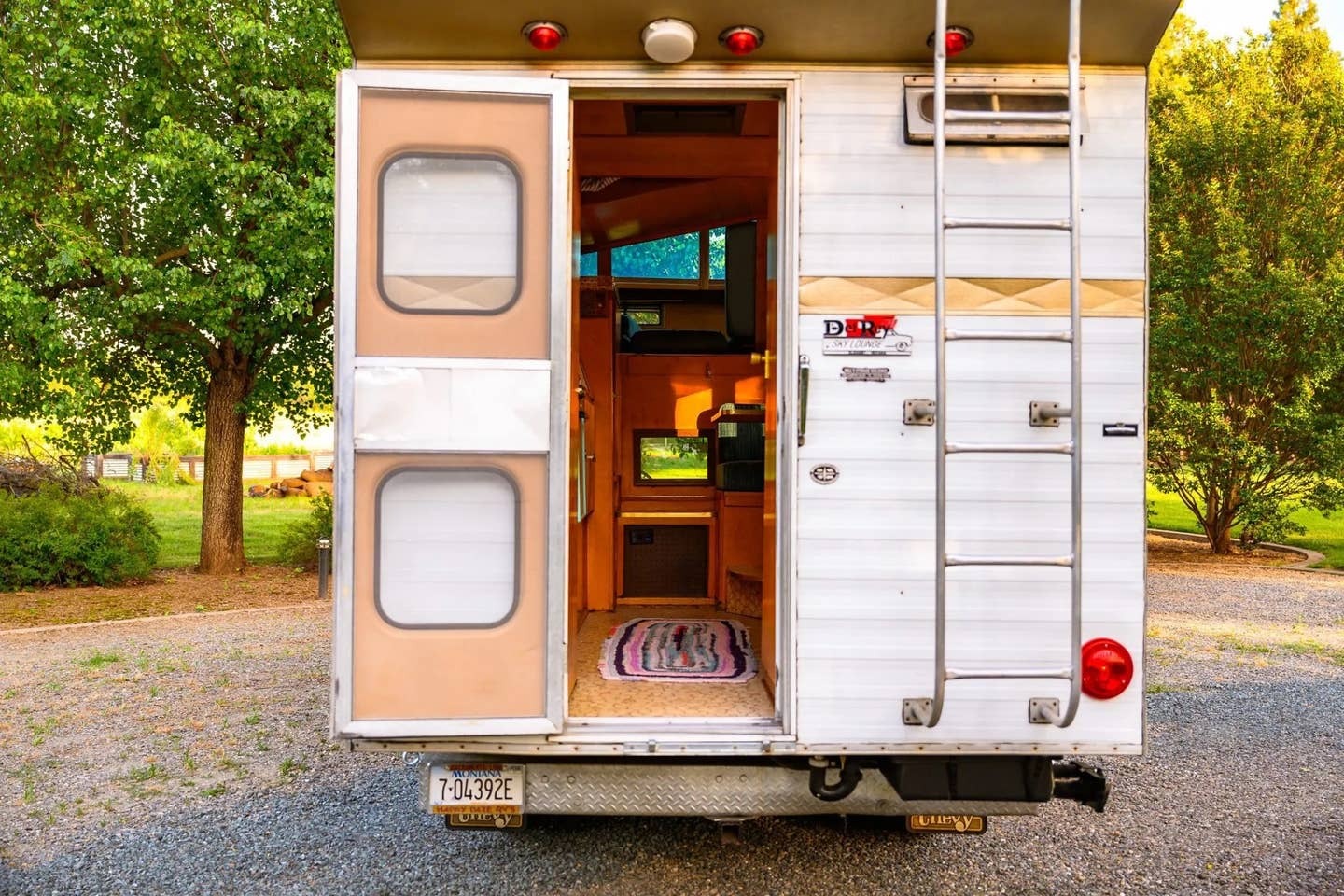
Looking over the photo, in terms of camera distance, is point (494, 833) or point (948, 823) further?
point (494, 833)

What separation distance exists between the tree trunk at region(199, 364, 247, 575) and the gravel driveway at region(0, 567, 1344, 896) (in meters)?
4.30

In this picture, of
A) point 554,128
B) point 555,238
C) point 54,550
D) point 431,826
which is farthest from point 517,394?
point 54,550

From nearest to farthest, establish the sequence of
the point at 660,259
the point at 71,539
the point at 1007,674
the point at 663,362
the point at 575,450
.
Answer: the point at 1007,674
the point at 575,450
the point at 663,362
the point at 660,259
the point at 71,539

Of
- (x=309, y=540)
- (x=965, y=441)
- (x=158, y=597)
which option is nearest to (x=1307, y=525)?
(x=309, y=540)

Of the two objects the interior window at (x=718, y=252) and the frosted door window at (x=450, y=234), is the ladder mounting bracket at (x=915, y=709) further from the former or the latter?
the interior window at (x=718, y=252)

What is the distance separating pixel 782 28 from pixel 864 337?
34.7 inches

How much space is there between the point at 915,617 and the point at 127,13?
8.81m

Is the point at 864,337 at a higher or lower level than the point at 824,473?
higher

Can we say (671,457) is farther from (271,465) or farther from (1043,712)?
(271,465)

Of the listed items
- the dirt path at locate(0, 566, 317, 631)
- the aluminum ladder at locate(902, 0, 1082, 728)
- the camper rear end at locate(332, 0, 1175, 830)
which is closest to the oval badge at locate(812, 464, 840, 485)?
the camper rear end at locate(332, 0, 1175, 830)

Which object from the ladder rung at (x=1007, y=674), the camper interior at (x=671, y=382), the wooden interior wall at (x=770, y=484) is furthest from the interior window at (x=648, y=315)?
the ladder rung at (x=1007, y=674)

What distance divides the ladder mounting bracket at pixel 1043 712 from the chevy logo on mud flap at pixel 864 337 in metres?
1.04

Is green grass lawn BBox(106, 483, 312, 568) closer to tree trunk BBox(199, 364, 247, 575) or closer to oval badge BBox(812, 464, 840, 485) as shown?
tree trunk BBox(199, 364, 247, 575)

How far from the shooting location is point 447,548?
255 centimetres
